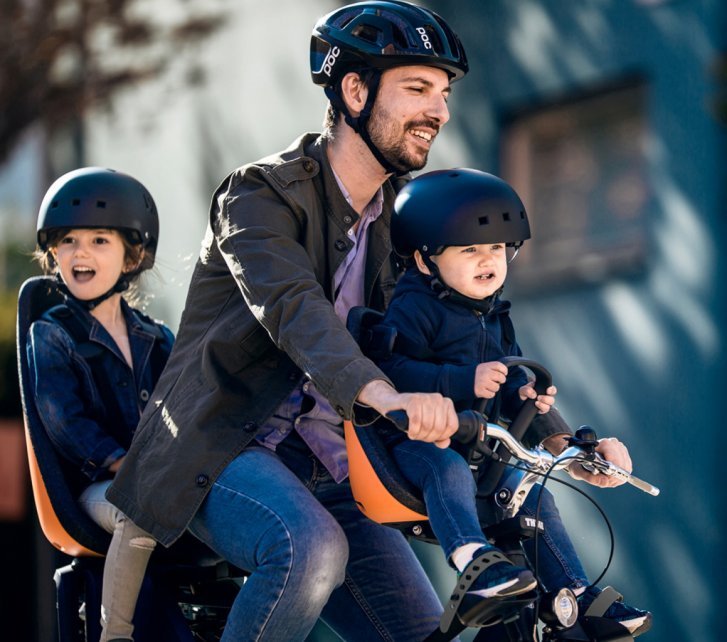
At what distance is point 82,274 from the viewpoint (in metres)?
5.14

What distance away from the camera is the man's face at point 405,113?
4.17 meters

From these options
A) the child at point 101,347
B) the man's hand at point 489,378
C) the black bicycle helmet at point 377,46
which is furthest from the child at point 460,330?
the child at point 101,347

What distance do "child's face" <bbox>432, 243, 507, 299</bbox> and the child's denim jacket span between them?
132cm

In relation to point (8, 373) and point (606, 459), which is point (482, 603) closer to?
point (606, 459)

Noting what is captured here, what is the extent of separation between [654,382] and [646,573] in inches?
50.8

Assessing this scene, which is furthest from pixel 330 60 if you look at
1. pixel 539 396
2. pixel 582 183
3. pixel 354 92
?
pixel 582 183

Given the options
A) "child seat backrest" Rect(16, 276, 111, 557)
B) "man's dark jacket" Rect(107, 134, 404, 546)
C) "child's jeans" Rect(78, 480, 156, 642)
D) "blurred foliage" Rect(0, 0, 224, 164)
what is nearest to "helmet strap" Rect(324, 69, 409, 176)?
"man's dark jacket" Rect(107, 134, 404, 546)

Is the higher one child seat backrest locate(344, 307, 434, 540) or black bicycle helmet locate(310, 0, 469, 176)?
black bicycle helmet locate(310, 0, 469, 176)

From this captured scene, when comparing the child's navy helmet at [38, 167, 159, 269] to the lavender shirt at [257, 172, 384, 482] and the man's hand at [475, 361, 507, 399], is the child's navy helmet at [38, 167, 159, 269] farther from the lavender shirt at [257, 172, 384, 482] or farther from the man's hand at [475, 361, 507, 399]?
the man's hand at [475, 361, 507, 399]

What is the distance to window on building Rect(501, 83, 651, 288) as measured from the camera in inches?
419

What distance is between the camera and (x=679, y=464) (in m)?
9.95

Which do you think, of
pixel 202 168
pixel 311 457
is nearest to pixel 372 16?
pixel 311 457

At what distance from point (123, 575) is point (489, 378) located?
1.31 meters

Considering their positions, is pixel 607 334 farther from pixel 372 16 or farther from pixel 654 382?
pixel 372 16
